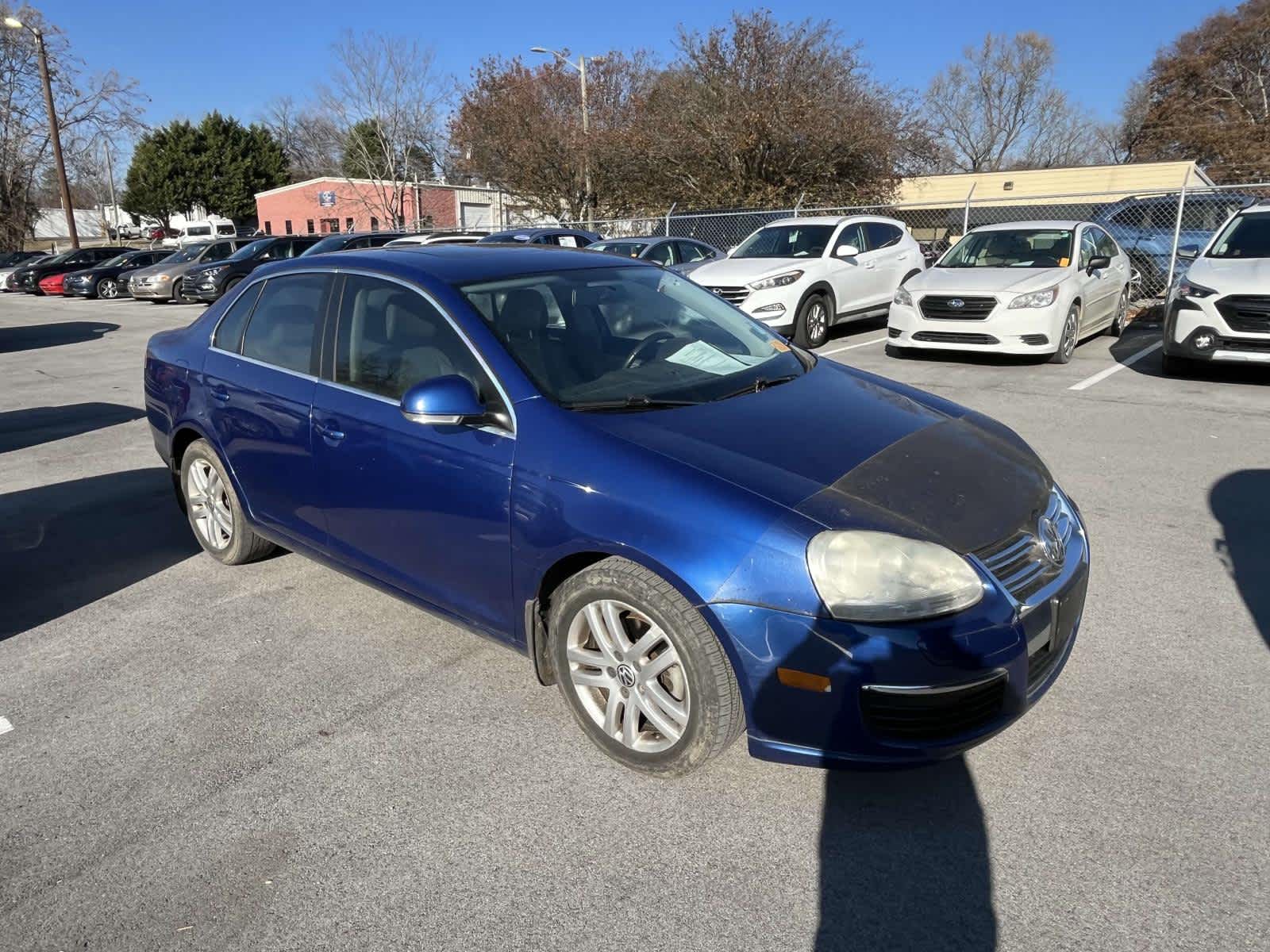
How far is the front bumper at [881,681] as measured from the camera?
2.53 metres

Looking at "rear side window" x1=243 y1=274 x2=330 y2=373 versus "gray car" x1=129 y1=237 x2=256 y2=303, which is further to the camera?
"gray car" x1=129 y1=237 x2=256 y2=303

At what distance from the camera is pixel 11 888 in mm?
2535

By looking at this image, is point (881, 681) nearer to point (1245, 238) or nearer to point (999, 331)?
point (999, 331)

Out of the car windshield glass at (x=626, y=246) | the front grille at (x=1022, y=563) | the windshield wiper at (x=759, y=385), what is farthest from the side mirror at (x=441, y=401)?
the car windshield glass at (x=626, y=246)

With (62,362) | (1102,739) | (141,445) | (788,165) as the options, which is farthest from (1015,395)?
(788,165)

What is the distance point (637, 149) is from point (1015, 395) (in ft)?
71.2

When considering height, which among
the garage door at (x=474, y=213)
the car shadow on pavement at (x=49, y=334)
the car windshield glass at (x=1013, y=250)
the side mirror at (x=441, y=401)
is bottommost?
the car shadow on pavement at (x=49, y=334)

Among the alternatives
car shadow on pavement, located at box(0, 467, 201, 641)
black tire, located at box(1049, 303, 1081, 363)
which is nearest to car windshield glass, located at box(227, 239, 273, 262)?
car shadow on pavement, located at box(0, 467, 201, 641)

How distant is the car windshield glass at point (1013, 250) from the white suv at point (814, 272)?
4.84 feet

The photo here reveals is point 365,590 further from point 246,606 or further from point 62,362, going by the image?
point 62,362

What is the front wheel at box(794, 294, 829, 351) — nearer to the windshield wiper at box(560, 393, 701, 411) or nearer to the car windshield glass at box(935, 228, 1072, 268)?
the car windshield glass at box(935, 228, 1072, 268)

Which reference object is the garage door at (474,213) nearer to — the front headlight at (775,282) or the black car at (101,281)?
the black car at (101,281)

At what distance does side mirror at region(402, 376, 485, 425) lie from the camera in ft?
10.1

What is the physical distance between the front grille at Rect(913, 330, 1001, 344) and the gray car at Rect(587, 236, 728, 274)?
4.92m
